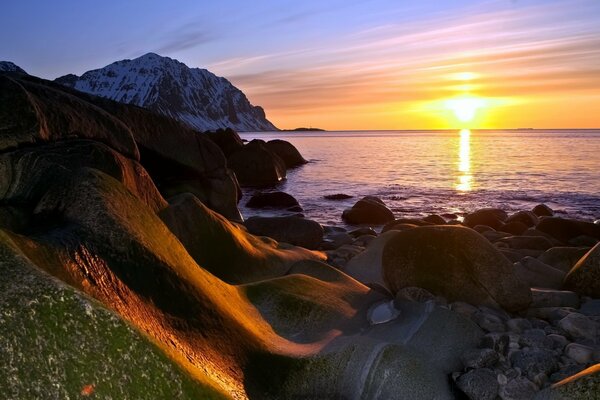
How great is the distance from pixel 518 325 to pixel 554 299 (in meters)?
2.06

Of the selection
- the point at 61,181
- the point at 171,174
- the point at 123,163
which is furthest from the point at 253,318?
the point at 171,174

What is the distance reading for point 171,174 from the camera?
18.6 metres

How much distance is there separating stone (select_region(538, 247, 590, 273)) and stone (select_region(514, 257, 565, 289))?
1.24 m

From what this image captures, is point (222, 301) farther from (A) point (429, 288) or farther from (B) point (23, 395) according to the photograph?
(A) point (429, 288)

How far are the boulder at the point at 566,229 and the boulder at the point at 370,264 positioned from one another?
31.0 feet

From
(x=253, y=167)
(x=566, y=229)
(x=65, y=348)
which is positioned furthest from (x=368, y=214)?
(x=65, y=348)

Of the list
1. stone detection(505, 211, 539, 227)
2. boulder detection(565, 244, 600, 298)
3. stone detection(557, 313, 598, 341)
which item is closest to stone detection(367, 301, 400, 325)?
stone detection(557, 313, 598, 341)

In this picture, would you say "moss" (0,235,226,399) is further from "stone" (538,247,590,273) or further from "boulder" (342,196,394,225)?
"boulder" (342,196,394,225)

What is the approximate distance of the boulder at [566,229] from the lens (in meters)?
17.8

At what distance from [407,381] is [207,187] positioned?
16057mm

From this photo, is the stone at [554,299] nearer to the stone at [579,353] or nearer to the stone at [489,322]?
the stone at [489,322]

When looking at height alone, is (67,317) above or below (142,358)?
above

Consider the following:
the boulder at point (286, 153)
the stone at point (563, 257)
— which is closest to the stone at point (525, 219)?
the stone at point (563, 257)

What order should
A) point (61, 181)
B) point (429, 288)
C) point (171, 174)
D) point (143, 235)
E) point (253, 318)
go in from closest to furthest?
1. point (143, 235)
2. point (61, 181)
3. point (253, 318)
4. point (429, 288)
5. point (171, 174)
